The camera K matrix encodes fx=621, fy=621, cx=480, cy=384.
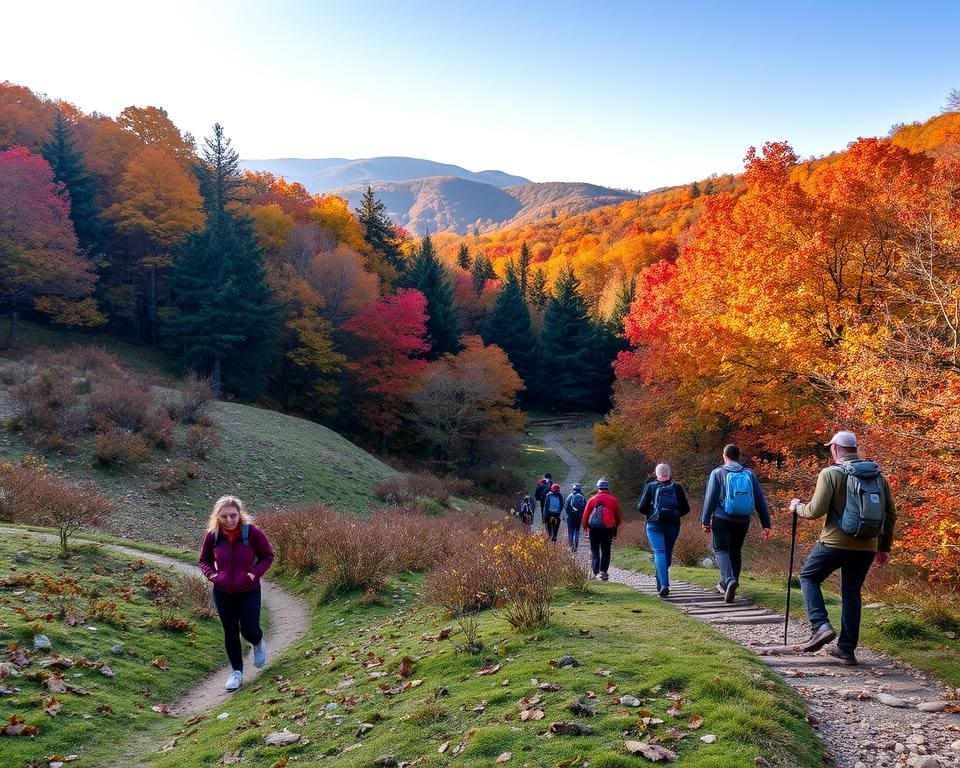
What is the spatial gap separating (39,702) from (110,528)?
36.7 ft

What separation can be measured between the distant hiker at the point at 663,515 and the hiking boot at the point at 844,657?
3.15 meters

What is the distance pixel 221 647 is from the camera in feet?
28.4

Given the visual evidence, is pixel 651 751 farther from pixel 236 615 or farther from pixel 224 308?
pixel 224 308

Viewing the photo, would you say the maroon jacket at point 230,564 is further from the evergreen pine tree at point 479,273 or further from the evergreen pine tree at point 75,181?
the evergreen pine tree at point 479,273

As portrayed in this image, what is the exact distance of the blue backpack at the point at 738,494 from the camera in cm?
819

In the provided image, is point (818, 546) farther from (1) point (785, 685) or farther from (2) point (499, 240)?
(2) point (499, 240)

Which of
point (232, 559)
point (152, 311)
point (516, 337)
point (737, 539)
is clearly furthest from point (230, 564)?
point (516, 337)

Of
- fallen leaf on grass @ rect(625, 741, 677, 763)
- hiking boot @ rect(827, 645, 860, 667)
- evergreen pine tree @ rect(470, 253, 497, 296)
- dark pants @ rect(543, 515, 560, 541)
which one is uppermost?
evergreen pine tree @ rect(470, 253, 497, 296)

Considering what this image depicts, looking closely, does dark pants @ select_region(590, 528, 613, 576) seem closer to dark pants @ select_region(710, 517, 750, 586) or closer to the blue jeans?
the blue jeans

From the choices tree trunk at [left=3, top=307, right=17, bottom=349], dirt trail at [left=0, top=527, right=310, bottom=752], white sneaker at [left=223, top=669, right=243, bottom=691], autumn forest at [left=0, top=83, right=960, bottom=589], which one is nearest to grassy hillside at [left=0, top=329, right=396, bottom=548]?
dirt trail at [left=0, top=527, right=310, bottom=752]

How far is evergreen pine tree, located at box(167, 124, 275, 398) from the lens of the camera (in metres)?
37.4

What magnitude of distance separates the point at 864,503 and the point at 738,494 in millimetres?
2599

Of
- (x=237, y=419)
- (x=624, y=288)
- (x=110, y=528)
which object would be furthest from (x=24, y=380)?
(x=624, y=288)

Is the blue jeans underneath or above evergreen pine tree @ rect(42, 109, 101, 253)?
underneath
